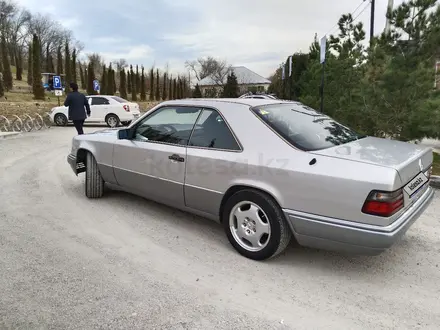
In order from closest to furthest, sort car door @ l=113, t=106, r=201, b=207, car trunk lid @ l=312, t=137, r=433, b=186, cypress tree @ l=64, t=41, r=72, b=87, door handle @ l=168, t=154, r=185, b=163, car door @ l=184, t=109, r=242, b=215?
car trunk lid @ l=312, t=137, r=433, b=186, car door @ l=184, t=109, r=242, b=215, door handle @ l=168, t=154, r=185, b=163, car door @ l=113, t=106, r=201, b=207, cypress tree @ l=64, t=41, r=72, b=87

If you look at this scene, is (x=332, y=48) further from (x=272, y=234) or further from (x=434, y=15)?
(x=272, y=234)

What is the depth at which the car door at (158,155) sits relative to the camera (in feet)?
12.4

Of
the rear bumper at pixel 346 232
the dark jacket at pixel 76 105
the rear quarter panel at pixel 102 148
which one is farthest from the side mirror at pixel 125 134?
the dark jacket at pixel 76 105

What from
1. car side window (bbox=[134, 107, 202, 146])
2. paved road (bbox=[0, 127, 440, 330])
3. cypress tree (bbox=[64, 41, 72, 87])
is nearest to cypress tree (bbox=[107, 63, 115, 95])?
cypress tree (bbox=[64, 41, 72, 87])

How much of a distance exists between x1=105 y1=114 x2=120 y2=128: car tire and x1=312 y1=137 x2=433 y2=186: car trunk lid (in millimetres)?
14489

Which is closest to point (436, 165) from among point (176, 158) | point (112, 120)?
point (176, 158)

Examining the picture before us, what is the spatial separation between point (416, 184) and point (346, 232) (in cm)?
92

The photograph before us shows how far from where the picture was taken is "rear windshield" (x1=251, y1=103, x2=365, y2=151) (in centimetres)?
318

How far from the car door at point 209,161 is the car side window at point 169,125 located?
0.14m

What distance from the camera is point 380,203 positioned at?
254cm

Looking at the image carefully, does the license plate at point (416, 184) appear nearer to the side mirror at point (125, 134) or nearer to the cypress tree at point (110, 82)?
the side mirror at point (125, 134)

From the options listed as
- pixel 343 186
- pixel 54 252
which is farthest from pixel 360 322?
pixel 54 252

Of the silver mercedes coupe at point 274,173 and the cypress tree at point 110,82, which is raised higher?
the cypress tree at point 110,82

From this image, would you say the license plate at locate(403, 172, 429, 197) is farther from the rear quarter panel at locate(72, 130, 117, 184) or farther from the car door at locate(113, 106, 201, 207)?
the rear quarter panel at locate(72, 130, 117, 184)
